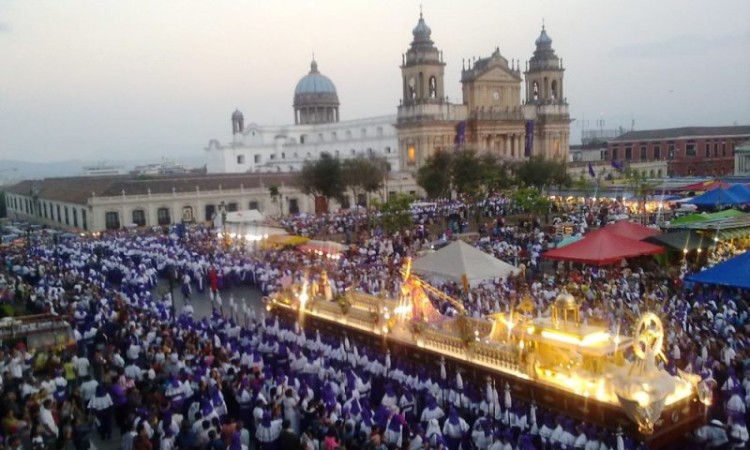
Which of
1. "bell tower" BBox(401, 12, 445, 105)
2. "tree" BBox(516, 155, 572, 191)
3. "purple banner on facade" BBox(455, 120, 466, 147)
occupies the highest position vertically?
"bell tower" BBox(401, 12, 445, 105)

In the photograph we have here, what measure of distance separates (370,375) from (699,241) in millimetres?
17011

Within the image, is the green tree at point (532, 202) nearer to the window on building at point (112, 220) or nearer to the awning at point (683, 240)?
the awning at point (683, 240)

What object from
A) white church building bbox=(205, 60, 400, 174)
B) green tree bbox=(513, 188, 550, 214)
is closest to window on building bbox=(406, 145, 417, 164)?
white church building bbox=(205, 60, 400, 174)

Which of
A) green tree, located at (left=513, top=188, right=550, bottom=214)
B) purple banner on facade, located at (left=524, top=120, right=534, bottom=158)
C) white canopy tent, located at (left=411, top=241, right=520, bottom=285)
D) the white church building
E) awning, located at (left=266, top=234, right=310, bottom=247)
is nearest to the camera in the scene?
white canopy tent, located at (left=411, top=241, right=520, bottom=285)

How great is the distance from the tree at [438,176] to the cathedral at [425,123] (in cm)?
995

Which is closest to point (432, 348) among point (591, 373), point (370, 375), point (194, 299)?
point (370, 375)

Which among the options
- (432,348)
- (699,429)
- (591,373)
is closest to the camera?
(699,429)

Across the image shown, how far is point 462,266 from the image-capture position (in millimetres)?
20875

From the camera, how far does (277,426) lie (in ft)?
38.4

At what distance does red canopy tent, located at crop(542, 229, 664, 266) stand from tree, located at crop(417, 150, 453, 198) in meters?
25.3

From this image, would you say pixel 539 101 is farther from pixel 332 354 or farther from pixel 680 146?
pixel 332 354

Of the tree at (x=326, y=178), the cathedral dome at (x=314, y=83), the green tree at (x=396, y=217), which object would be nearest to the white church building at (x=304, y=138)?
the cathedral dome at (x=314, y=83)

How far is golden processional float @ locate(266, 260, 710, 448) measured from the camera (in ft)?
38.4

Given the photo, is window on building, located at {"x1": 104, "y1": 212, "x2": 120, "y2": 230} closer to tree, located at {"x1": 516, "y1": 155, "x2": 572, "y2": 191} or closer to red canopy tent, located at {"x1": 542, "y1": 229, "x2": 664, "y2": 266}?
tree, located at {"x1": 516, "y1": 155, "x2": 572, "y2": 191}
